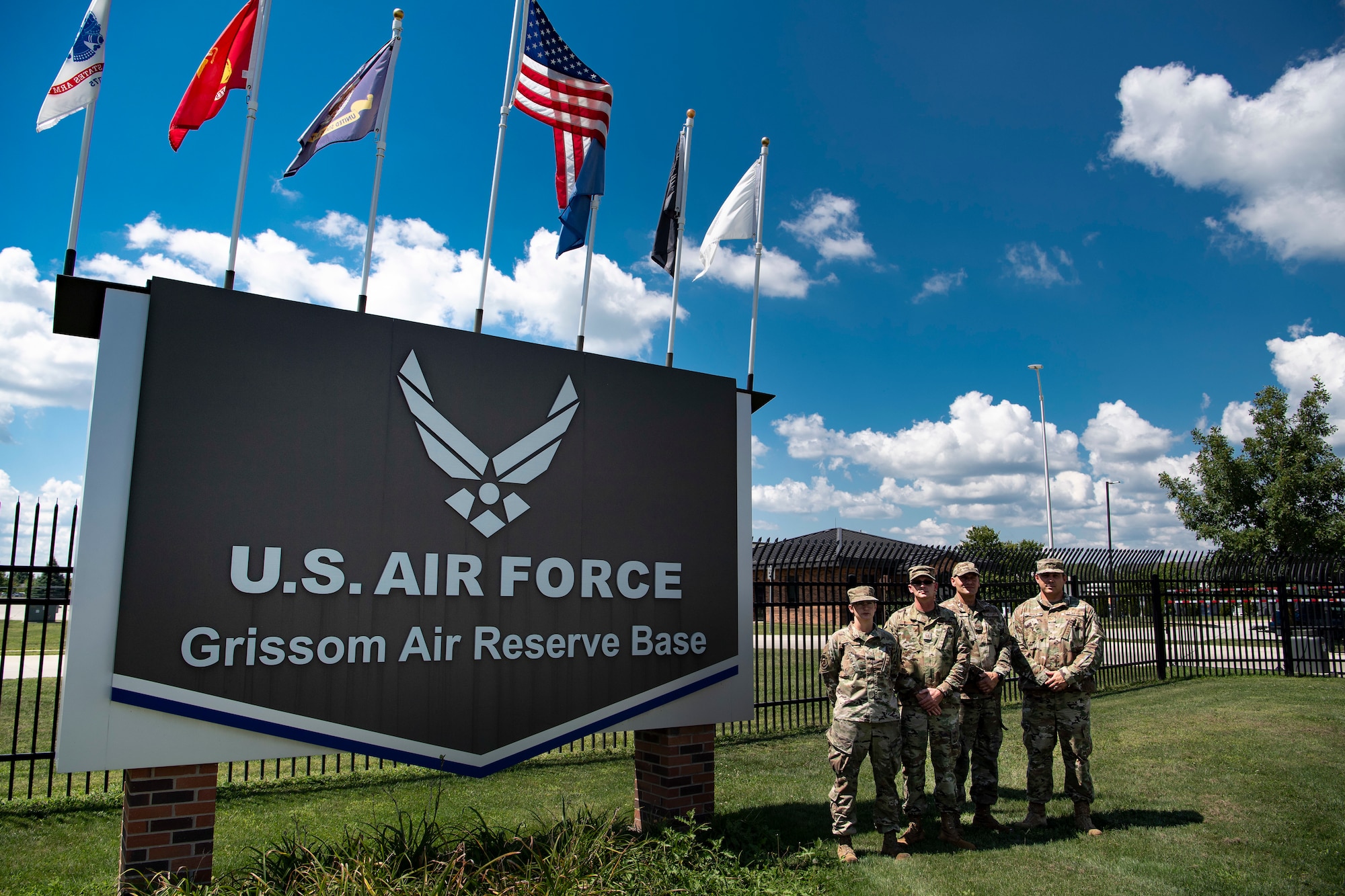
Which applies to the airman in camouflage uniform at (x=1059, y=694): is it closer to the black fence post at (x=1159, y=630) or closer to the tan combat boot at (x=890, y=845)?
the tan combat boot at (x=890, y=845)

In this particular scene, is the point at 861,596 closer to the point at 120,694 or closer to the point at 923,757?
the point at 923,757

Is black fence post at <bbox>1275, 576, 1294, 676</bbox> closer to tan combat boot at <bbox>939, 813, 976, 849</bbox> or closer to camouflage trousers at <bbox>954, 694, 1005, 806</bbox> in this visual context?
camouflage trousers at <bbox>954, 694, 1005, 806</bbox>

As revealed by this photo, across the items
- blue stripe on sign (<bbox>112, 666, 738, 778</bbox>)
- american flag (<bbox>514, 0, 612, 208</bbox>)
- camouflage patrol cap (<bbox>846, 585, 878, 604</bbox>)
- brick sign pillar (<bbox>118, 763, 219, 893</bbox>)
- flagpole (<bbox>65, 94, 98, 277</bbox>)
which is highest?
american flag (<bbox>514, 0, 612, 208</bbox>)

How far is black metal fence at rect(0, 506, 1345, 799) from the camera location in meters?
9.75

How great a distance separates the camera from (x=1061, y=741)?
6.02 m

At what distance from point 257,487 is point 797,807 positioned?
496 centimetres

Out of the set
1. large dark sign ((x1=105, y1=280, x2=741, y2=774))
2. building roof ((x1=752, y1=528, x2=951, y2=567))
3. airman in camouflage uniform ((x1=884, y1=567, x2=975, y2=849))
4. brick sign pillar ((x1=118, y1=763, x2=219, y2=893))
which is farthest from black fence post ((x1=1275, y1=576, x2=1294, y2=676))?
brick sign pillar ((x1=118, y1=763, x2=219, y2=893))

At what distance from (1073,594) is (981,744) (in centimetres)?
857

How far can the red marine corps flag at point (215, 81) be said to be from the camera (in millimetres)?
5672

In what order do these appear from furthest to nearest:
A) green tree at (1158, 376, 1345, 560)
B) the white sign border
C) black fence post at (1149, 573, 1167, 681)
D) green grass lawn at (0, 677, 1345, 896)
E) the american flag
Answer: green tree at (1158, 376, 1345, 560)
black fence post at (1149, 573, 1167, 681)
the american flag
green grass lawn at (0, 677, 1345, 896)
the white sign border

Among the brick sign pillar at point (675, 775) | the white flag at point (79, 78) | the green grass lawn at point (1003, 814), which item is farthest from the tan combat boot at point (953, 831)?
the white flag at point (79, 78)

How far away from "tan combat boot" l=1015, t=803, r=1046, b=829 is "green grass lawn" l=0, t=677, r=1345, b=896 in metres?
0.07

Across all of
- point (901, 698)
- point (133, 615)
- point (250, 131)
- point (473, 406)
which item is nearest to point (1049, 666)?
point (901, 698)

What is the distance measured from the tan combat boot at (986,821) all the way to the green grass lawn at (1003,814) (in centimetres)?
18
